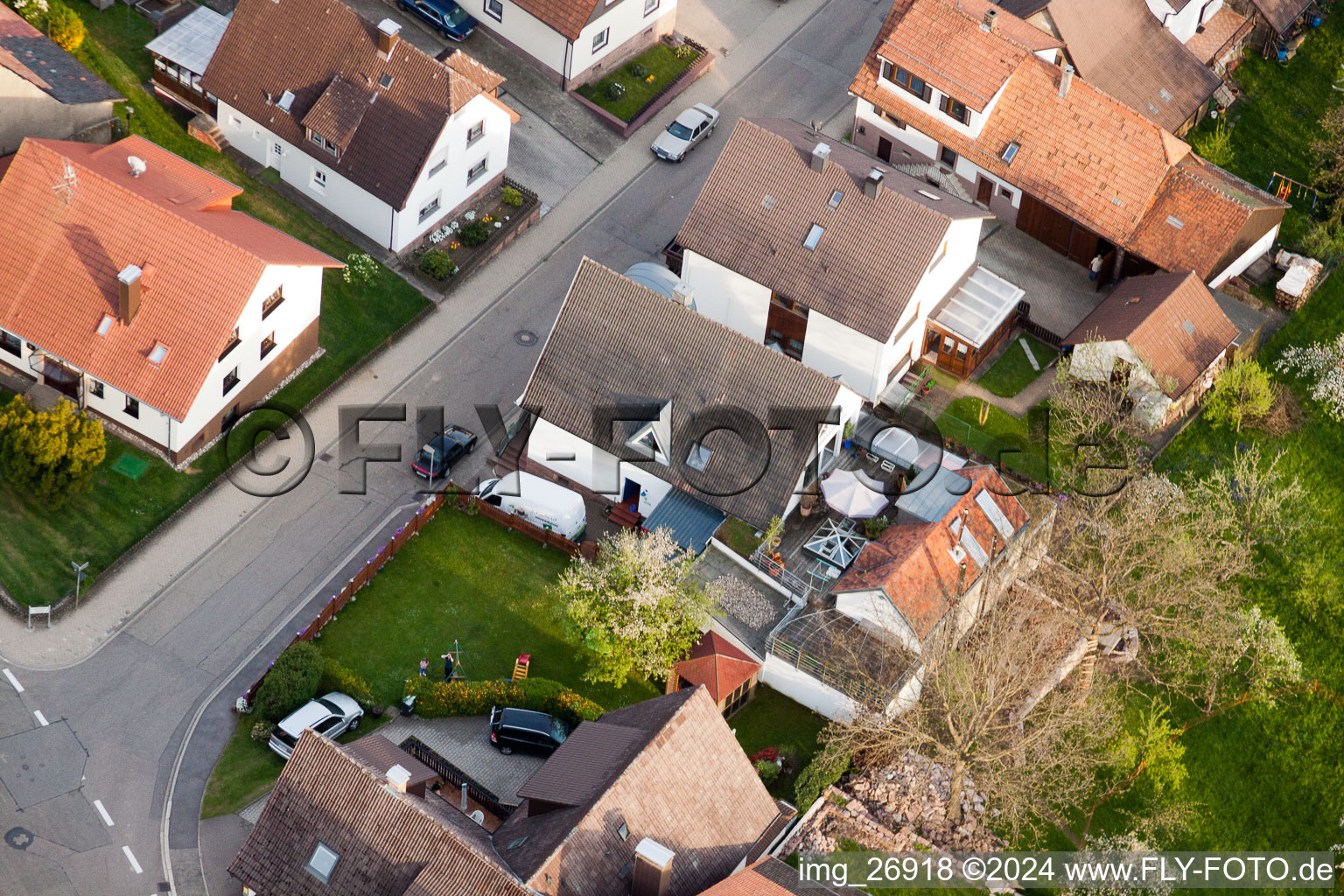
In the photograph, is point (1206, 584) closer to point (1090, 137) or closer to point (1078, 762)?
point (1078, 762)

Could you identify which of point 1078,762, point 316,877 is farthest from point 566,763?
point 1078,762

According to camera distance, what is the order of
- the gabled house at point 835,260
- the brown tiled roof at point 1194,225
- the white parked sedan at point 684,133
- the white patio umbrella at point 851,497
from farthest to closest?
the white parked sedan at point 684,133 → the brown tiled roof at point 1194,225 → the gabled house at point 835,260 → the white patio umbrella at point 851,497

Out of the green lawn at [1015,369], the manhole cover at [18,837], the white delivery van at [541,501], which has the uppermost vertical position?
the green lawn at [1015,369]

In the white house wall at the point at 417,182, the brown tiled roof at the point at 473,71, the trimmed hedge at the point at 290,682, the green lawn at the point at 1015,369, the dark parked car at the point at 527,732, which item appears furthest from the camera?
the brown tiled roof at the point at 473,71

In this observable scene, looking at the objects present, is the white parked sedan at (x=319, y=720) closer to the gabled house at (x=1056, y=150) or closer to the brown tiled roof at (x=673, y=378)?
the brown tiled roof at (x=673, y=378)

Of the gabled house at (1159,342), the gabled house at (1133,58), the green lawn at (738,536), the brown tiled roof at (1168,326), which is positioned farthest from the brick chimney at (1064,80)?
the green lawn at (738,536)

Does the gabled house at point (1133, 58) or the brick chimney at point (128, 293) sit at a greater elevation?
the gabled house at point (1133, 58)

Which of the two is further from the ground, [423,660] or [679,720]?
[679,720]
